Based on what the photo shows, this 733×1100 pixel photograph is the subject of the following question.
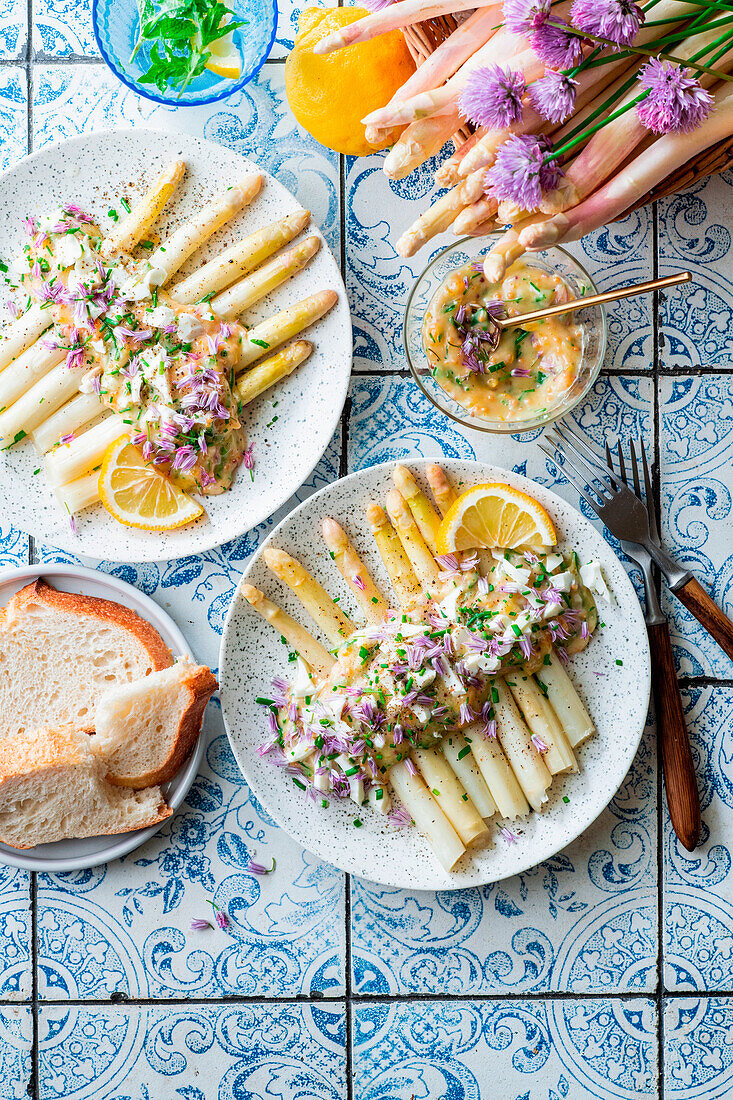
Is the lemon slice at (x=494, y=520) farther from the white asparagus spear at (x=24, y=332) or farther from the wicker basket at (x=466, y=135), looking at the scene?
the white asparagus spear at (x=24, y=332)

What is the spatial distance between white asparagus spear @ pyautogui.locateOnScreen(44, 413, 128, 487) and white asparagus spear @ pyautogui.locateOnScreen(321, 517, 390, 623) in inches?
19.1

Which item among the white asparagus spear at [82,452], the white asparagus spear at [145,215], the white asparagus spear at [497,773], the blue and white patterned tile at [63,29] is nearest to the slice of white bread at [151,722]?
the white asparagus spear at [82,452]

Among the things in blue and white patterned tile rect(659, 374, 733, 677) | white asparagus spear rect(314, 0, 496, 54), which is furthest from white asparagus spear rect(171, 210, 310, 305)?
blue and white patterned tile rect(659, 374, 733, 677)

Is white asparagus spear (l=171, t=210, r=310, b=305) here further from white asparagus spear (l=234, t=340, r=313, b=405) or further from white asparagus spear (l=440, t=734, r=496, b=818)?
white asparagus spear (l=440, t=734, r=496, b=818)

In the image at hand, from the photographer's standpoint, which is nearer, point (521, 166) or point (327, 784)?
point (521, 166)

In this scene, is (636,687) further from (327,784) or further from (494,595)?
(327,784)

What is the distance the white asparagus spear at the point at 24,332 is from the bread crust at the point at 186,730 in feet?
2.53

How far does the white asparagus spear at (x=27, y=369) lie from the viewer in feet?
6.40

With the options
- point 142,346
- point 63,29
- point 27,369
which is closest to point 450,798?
point 142,346

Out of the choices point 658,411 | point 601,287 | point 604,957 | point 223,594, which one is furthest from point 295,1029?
point 601,287

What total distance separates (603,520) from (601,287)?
1.71 ft

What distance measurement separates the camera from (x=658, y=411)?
2.07m

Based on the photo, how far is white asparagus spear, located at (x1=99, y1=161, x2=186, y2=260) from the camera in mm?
1944

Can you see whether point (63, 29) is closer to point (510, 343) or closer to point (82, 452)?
point (82, 452)
